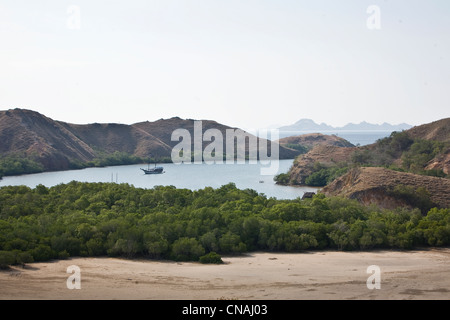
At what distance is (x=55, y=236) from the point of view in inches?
911

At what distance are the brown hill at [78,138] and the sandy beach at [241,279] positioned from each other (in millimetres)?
66404

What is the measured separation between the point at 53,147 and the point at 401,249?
245 feet

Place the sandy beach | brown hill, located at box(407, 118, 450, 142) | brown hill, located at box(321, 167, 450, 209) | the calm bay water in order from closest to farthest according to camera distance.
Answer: the sandy beach → brown hill, located at box(321, 167, 450, 209) → the calm bay water → brown hill, located at box(407, 118, 450, 142)

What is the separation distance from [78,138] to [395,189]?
80013 mm

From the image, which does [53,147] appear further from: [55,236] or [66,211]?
[55,236]

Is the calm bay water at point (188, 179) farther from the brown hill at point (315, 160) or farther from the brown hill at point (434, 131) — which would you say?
the brown hill at point (434, 131)

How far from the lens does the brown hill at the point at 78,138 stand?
87.2m

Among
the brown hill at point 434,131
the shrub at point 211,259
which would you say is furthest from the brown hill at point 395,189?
the brown hill at point 434,131

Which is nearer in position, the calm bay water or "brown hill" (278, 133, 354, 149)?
the calm bay water

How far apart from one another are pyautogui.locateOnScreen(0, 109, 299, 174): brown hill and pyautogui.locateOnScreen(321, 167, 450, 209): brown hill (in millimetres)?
54957

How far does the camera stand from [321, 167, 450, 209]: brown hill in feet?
130

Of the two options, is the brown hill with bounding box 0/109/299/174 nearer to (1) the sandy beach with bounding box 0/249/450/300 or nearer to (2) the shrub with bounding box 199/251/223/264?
(2) the shrub with bounding box 199/251/223/264

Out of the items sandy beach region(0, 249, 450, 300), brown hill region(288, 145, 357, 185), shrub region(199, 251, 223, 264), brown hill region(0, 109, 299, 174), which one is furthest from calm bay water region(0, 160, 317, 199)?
shrub region(199, 251, 223, 264)

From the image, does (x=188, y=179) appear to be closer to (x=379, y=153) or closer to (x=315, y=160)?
(x=315, y=160)
